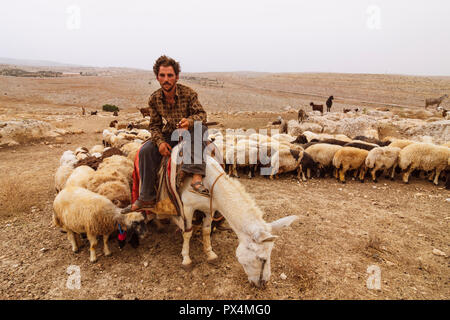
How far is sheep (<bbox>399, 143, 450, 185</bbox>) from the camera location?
7.12 m

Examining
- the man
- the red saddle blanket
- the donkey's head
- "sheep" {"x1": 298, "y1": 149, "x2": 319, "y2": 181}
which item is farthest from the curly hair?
"sheep" {"x1": 298, "y1": 149, "x2": 319, "y2": 181}

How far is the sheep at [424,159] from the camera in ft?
23.4

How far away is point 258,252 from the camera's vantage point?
2.89 meters

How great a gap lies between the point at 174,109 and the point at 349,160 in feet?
20.6

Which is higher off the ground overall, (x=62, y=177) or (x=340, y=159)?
(x=340, y=159)

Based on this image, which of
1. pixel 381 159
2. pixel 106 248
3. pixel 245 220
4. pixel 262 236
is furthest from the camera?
pixel 381 159

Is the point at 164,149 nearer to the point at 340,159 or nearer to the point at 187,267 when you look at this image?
the point at 187,267

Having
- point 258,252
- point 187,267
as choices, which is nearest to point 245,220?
point 258,252

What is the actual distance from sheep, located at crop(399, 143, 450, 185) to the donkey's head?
6512mm

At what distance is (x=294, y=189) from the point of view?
7.29 meters

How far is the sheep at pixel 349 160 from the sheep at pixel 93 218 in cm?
650

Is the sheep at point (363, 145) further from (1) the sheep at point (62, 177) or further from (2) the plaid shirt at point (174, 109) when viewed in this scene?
(1) the sheep at point (62, 177)
